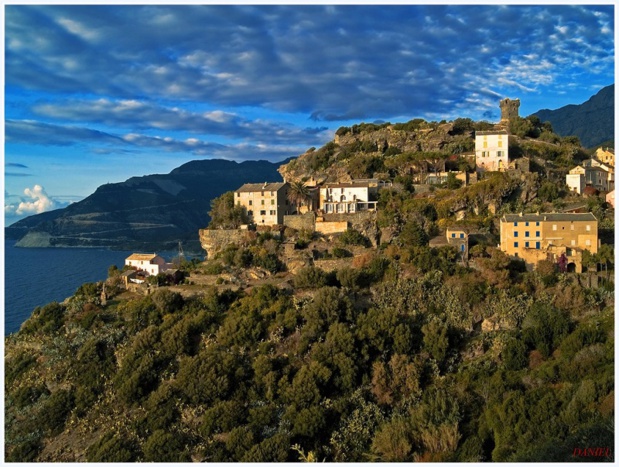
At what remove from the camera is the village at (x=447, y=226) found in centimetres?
3575

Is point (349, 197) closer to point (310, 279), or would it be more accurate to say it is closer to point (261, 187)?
point (261, 187)

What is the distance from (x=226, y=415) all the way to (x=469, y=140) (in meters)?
37.9

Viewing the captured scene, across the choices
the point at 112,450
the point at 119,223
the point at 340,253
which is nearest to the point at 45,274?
the point at 340,253

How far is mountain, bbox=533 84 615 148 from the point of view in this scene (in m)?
159

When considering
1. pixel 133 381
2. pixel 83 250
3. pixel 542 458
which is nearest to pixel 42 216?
pixel 83 250

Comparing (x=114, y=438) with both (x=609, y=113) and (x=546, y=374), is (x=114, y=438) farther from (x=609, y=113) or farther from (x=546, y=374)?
(x=609, y=113)

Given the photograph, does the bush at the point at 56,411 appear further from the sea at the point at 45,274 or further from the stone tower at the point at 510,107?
the stone tower at the point at 510,107

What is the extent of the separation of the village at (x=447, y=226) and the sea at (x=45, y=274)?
22.6m

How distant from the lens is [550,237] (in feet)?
118

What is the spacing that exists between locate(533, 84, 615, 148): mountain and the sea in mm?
111878

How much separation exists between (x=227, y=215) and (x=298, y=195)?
556 centimetres

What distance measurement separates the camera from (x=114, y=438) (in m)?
26.3

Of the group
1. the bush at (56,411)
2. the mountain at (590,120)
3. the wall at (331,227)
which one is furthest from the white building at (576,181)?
the mountain at (590,120)

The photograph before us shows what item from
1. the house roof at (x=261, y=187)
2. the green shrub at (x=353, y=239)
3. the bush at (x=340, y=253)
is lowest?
the bush at (x=340, y=253)
